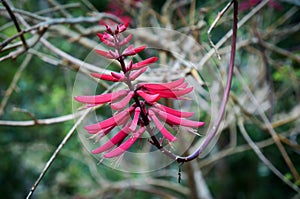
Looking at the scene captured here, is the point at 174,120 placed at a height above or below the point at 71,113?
below

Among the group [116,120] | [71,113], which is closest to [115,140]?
[116,120]

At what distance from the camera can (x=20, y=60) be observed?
6.39 feet

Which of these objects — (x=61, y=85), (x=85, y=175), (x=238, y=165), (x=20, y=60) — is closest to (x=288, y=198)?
(x=238, y=165)

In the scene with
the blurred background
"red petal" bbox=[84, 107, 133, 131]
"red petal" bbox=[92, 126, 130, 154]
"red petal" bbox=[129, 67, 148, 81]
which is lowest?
"red petal" bbox=[92, 126, 130, 154]

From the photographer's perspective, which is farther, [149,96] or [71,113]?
[71,113]

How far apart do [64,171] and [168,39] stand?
111 centimetres

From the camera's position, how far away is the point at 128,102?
0.42 metres

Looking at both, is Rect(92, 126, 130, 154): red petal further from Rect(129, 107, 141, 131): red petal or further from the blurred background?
the blurred background

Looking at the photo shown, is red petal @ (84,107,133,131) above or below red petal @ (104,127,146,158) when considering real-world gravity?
above

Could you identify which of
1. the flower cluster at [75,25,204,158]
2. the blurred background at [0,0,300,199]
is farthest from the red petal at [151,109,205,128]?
the blurred background at [0,0,300,199]

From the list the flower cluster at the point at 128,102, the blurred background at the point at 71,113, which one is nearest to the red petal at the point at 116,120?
the flower cluster at the point at 128,102

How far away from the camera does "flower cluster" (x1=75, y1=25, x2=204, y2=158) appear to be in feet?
1.34

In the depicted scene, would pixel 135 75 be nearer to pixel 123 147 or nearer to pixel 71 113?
pixel 123 147

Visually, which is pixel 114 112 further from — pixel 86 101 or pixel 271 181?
pixel 271 181
